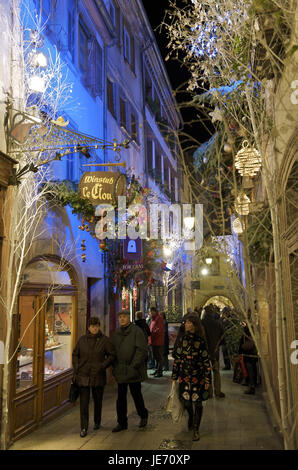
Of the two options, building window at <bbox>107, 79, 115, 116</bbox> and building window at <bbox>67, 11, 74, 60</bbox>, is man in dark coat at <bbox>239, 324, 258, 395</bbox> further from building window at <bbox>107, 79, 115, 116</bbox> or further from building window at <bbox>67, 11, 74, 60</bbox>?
building window at <bbox>107, 79, 115, 116</bbox>

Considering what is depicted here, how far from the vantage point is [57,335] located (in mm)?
9422

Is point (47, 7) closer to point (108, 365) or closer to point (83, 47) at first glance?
point (83, 47)

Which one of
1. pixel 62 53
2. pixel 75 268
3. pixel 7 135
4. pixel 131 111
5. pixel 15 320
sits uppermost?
pixel 131 111

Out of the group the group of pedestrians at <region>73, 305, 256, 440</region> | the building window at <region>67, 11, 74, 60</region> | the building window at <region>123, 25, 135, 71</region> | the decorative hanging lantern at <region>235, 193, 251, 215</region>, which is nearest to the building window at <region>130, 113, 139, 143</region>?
the building window at <region>123, 25, 135, 71</region>

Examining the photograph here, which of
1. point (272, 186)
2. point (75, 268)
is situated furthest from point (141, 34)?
point (272, 186)

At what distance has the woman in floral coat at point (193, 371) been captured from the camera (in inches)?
272

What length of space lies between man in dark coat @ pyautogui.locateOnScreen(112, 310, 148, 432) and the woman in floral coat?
2.11ft

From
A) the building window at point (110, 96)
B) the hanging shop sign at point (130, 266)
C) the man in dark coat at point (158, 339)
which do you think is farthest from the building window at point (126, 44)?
the man in dark coat at point (158, 339)

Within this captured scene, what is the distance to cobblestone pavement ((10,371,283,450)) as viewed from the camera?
6.62m

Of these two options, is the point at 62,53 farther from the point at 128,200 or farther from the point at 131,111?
the point at 131,111

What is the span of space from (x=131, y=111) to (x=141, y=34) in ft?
16.6

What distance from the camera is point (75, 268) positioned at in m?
10.2

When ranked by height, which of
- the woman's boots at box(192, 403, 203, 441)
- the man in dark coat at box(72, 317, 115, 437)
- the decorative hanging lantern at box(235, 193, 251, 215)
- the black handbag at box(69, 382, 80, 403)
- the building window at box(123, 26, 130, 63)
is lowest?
the woman's boots at box(192, 403, 203, 441)
